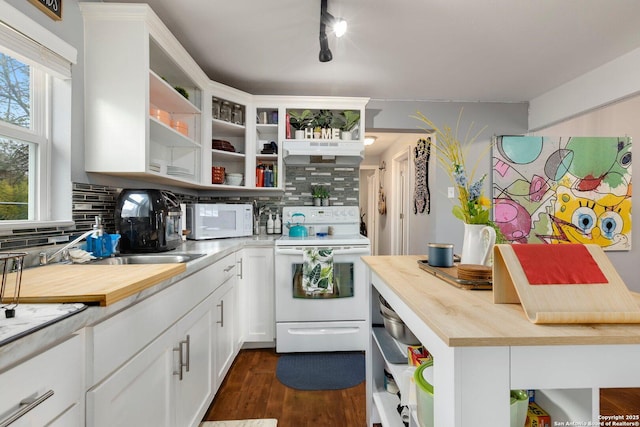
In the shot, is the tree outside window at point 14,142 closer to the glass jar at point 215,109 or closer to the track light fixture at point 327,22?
the glass jar at point 215,109

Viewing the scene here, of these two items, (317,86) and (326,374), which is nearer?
(326,374)

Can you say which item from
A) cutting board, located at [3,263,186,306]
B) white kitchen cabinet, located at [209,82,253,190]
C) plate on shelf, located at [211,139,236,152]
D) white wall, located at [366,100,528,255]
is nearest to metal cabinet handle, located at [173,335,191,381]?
cutting board, located at [3,263,186,306]

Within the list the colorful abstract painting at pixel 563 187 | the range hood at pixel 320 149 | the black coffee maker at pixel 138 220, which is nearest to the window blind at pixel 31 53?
the black coffee maker at pixel 138 220

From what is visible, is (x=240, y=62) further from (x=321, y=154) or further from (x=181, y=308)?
(x=181, y=308)

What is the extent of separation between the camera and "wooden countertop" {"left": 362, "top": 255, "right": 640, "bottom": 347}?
552mm

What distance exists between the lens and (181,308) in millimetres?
1271

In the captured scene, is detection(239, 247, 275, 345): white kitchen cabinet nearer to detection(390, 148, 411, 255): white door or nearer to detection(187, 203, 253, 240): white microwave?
detection(187, 203, 253, 240): white microwave

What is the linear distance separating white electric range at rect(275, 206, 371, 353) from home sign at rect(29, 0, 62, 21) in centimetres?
178

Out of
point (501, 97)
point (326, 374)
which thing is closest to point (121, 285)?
point (326, 374)

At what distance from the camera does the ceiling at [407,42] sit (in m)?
1.73

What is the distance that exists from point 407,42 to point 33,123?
2.23 metres

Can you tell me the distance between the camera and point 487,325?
61 cm

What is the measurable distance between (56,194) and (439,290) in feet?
5.92

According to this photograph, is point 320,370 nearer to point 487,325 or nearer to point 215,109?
point 487,325
